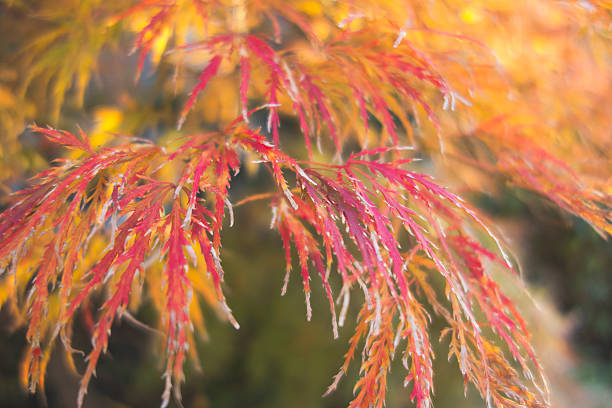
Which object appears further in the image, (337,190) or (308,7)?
(308,7)

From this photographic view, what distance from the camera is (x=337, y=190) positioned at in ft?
1.83

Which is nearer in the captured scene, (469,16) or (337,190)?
(337,190)

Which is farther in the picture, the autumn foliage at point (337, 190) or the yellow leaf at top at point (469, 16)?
the yellow leaf at top at point (469, 16)

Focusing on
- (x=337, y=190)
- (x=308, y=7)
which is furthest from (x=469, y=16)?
(x=337, y=190)

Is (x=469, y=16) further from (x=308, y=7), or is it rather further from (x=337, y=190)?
(x=337, y=190)

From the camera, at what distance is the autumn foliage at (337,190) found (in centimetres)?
53

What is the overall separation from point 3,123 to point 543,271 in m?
3.71

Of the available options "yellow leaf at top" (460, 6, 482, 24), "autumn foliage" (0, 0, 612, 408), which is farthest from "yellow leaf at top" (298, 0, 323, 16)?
"yellow leaf at top" (460, 6, 482, 24)

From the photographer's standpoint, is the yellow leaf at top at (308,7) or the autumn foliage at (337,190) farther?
the yellow leaf at top at (308,7)

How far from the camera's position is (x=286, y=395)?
4.75 feet

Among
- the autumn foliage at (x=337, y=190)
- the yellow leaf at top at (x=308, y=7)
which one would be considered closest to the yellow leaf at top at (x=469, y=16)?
the autumn foliage at (x=337, y=190)

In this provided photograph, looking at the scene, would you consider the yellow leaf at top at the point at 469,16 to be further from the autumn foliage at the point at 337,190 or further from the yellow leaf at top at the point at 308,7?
the yellow leaf at top at the point at 308,7

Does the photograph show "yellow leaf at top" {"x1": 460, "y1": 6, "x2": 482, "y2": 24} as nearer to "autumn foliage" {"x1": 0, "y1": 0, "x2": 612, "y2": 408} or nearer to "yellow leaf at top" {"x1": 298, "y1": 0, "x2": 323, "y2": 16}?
"autumn foliage" {"x1": 0, "y1": 0, "x2": 612, "y2": 408}

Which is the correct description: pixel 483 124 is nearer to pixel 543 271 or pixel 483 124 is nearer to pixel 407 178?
pixel 407 178
